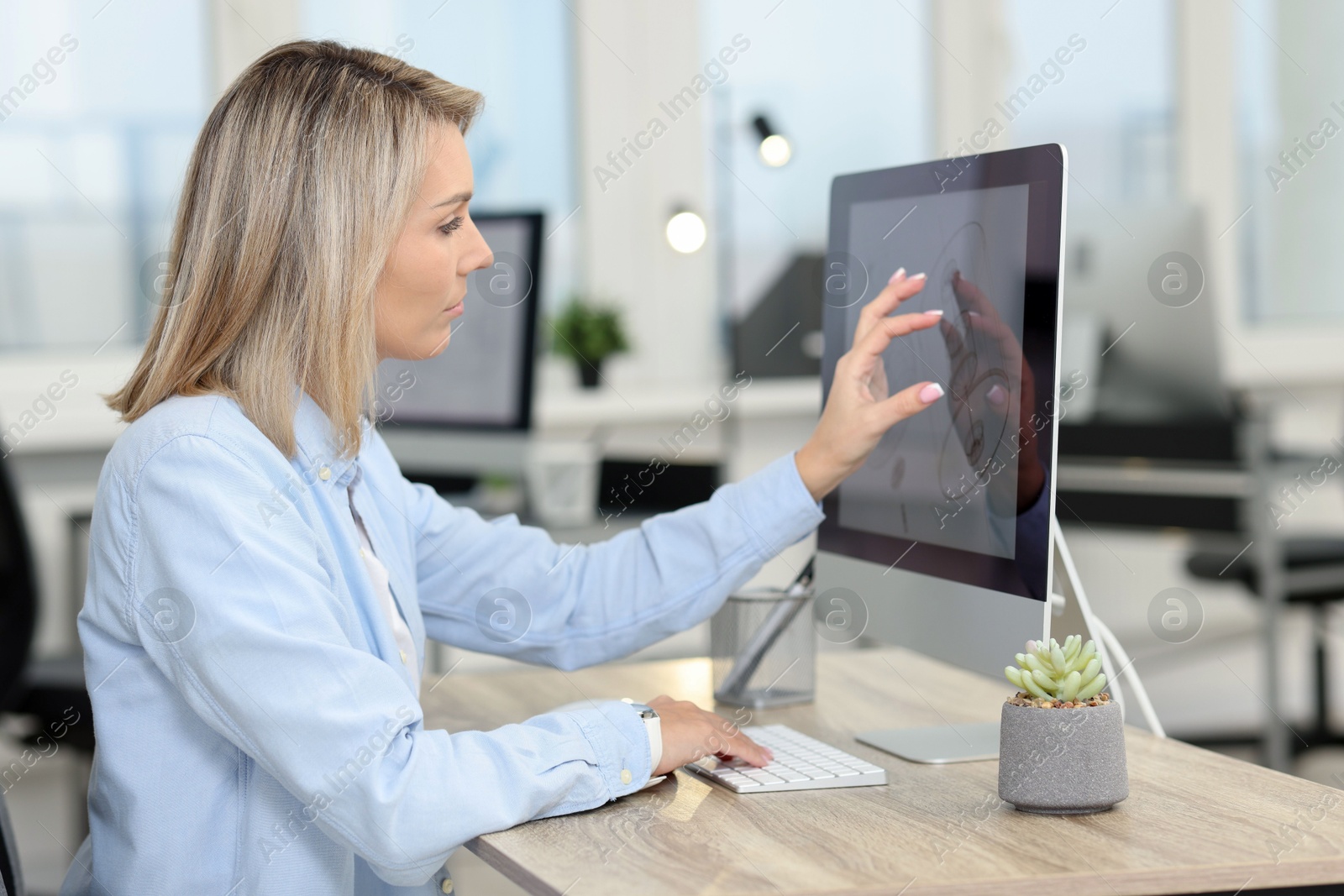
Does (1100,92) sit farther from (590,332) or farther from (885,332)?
(885,332)

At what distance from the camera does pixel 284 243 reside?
1071 millimetres

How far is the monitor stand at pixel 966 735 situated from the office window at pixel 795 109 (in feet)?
7.77

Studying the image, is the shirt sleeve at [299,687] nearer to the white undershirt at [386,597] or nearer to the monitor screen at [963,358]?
the white undershirt at [386,597]

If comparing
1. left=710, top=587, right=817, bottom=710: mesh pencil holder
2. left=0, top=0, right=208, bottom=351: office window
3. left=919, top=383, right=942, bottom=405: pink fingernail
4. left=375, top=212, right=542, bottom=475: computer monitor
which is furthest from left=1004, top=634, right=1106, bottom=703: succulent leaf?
A: left=0, top=0, right=208, bottom=351: office window

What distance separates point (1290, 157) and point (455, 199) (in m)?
3.64

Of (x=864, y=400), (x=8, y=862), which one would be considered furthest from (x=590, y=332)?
(x=8, y=862)

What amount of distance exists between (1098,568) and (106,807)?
133 inches

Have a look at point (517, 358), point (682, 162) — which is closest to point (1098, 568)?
point (682, 162)

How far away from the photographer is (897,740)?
Result: 125 cm

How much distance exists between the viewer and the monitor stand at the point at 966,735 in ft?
3.87

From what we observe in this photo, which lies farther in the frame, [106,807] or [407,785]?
[106,807]

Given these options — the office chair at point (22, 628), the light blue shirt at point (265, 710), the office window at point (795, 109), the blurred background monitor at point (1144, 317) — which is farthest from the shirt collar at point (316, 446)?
the office window at point (795, 109)

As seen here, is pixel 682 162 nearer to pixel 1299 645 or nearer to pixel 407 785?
pixel 1299 645

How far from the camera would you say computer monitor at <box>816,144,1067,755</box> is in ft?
3.70
